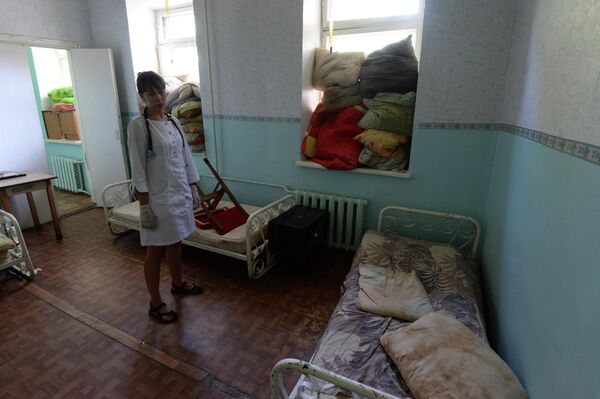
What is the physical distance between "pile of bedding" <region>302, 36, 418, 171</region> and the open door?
94.0 inches

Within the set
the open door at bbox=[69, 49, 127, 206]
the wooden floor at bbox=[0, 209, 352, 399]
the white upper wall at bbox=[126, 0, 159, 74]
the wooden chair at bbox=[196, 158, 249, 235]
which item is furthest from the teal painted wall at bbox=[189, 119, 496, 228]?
the white upper wall at bbox=[126, 0, 159, 74]

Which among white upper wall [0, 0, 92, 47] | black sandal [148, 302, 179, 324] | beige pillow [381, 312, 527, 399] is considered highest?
white upper wall [0, 0, 92, 47]

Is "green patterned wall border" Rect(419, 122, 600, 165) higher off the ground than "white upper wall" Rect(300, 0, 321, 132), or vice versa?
"white upper wall" Rect(300, 0, 321, 132)

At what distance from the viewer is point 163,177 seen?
1892mm

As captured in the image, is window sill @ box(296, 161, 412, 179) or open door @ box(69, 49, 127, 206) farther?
open door @ box(69, 49, 127, 206)

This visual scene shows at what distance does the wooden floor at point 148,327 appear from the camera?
1.63 metres

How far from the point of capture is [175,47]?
378 cm

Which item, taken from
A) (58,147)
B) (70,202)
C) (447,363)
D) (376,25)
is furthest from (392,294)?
(58,147)

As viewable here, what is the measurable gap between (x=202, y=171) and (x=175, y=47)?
156 centimetres

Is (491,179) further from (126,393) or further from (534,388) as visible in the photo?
(126,393)

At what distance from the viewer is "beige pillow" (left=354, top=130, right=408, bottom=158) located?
2.53 m


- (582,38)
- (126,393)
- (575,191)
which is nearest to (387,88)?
(582,38)

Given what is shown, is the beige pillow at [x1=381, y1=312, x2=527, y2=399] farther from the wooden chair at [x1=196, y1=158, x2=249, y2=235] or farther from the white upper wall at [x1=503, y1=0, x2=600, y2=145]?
the wooden chair at [x1=196, y1=158, x2=249, y2=235]

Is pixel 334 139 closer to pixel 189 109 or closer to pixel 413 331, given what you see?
pixel 189 109
